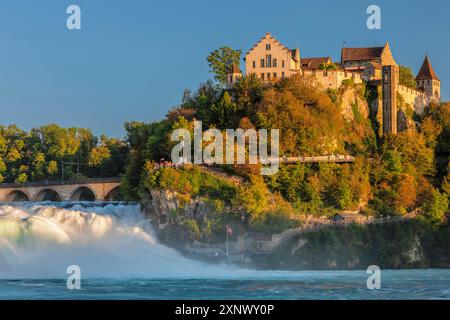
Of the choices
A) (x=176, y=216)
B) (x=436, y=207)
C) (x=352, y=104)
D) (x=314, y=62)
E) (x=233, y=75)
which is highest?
(x=314, y=62)

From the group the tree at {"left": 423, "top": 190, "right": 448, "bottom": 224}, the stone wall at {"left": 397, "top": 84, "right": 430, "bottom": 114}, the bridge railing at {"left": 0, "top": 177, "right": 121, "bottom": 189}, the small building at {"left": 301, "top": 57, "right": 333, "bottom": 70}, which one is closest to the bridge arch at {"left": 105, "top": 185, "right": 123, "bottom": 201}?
the bridge railing at {"left": 0, "top": 177, "right": 121, "bottom": 189}

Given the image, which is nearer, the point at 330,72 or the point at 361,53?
the point at 330,72

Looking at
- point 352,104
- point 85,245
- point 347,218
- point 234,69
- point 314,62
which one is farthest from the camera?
point 314,62

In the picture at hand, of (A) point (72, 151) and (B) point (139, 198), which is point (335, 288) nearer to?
(B) point (139, 198)

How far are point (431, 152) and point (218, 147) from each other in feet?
65.4

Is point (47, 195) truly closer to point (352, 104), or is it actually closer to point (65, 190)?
point (65, 190)

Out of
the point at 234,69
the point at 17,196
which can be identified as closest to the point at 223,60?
the point at 234,69

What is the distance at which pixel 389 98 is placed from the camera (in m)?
87.6

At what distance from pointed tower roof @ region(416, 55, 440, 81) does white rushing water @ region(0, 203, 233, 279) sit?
3879 cm

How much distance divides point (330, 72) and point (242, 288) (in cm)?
3813

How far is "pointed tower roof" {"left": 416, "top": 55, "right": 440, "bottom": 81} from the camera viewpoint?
99.9 m

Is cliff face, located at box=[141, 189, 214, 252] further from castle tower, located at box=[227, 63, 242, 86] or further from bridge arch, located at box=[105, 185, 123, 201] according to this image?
bridge arch, located at box=[105, 185, 123, 201]

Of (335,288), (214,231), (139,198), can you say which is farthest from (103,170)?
(335,288)

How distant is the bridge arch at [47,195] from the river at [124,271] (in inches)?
789
